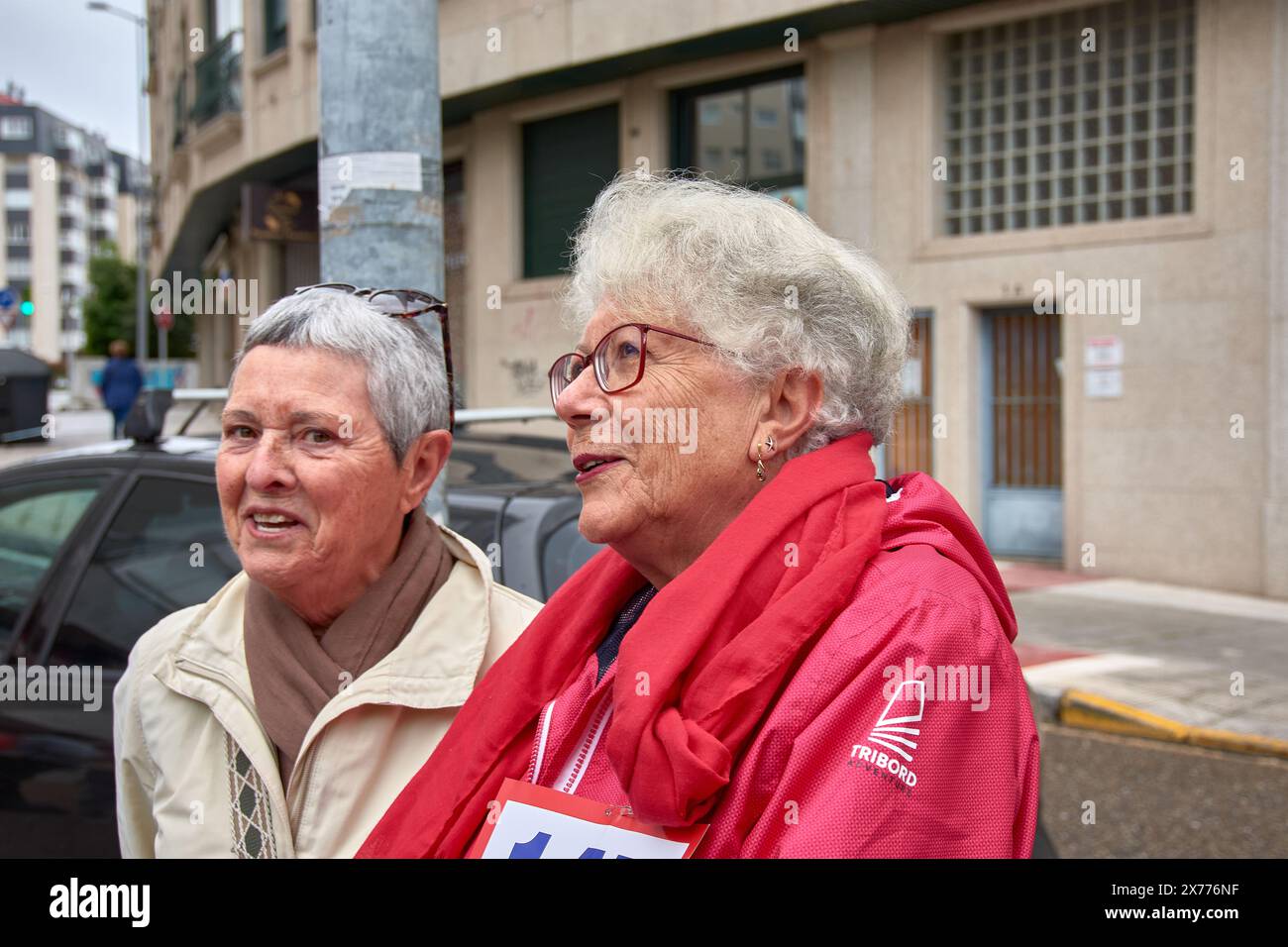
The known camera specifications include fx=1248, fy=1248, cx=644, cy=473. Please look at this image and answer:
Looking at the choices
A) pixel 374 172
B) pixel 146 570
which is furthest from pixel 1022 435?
pixel 146 570

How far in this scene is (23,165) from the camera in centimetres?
6069

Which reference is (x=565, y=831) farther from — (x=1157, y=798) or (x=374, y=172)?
(x=1157, y=798)

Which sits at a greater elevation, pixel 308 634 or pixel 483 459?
pixel 483 459

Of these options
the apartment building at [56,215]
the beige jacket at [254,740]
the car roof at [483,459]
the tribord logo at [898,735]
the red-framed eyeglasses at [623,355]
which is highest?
the apartment building at [56,215]

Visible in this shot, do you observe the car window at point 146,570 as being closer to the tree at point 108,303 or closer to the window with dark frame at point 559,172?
the window with dark frame at point 559,172

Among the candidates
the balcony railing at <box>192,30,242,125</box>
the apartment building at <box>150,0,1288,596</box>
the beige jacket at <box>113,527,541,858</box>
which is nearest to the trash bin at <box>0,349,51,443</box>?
the balcony railing at <box>192,30,242,125</box>

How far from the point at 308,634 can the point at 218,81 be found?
19.8 m

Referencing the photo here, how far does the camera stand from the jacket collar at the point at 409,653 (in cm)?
214

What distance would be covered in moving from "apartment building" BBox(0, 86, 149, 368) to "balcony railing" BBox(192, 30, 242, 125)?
29371mm

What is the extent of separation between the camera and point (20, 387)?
65.0 feet

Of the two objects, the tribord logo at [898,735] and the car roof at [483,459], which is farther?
the car roof at [483,459]

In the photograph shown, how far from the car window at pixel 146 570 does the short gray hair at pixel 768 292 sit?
1888 millimetres

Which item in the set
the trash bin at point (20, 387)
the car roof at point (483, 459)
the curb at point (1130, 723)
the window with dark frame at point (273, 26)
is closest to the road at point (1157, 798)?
the curb at point (1130, 723)

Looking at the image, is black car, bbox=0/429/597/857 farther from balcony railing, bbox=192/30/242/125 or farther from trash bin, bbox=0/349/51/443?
trash bin, bbox=0/349/51/443
